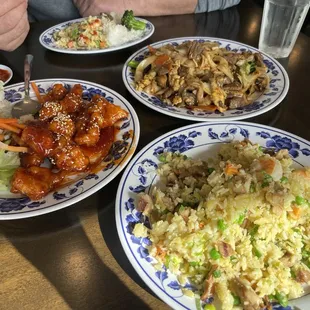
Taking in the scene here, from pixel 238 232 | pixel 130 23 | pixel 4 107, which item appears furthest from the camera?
pixel 130 23

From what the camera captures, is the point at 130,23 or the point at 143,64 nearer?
the point at 143,64

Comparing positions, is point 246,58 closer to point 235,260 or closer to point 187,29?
point 187,29

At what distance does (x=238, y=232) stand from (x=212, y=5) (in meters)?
2.75

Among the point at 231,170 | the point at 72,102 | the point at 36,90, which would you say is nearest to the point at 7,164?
the point at 72,102

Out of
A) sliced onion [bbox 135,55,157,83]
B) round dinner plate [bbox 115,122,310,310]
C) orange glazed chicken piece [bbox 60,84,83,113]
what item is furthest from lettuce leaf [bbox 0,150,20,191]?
sliced onion [bbox 135,55,157,83]

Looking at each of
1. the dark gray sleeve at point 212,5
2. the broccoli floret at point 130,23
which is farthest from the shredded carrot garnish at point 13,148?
the dark gray sleeve at point 212,5

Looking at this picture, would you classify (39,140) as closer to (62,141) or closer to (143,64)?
(62,141)

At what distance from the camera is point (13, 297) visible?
4.00 ft

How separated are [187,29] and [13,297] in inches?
108

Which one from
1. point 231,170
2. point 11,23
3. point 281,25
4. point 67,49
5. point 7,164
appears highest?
point 281,25

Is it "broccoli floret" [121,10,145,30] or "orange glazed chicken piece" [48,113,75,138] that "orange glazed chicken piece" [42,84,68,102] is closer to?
"orange glazed chicken piece" [48,113,75,138]

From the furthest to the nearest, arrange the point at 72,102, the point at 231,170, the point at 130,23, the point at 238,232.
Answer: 1. the point at 130,23
2. the point at 72,102
3. the point at 231,170
4. the point at 238,232

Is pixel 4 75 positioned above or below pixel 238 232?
below

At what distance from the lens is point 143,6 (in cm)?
337
